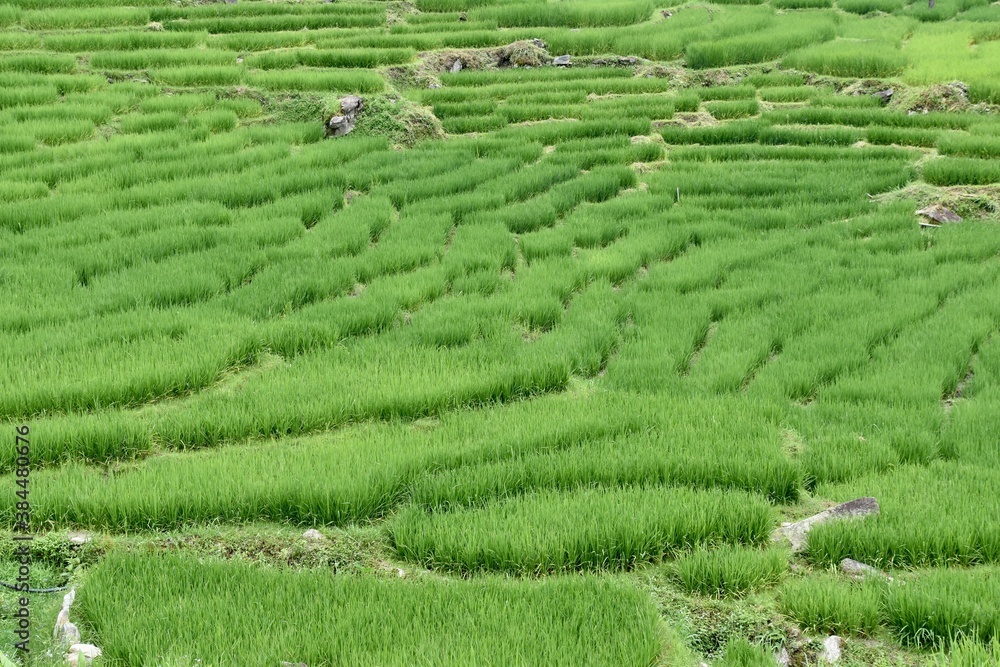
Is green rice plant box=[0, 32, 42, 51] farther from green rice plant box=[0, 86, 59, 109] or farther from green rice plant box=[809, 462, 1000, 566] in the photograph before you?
green rice plant box=[809, 462, 1000, 566]

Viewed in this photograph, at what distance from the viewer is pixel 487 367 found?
5211 millimetres

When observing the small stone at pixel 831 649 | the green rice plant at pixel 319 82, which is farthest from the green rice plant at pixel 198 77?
the small stone at pixel 831 649

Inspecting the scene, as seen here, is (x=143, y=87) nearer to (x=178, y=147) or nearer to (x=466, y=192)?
(x=178, y=147)

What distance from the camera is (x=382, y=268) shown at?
21.6 ft

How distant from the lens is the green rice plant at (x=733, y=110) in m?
10.5

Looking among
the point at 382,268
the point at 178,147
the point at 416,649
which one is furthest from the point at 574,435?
the point at 178,147

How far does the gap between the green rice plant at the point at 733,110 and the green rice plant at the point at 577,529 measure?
7.65 meters

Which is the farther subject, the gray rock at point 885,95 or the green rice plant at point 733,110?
the gray rock at point 885,95

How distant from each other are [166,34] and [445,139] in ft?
15.9

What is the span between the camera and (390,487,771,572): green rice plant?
140 inches

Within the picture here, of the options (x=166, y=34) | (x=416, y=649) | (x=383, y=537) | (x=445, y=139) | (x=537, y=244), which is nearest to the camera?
(x=416, y=649)

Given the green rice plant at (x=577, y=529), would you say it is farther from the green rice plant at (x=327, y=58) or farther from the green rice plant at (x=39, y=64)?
the green rice plant at (x=39, y=64)

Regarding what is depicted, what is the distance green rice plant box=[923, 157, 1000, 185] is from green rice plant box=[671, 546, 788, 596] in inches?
240

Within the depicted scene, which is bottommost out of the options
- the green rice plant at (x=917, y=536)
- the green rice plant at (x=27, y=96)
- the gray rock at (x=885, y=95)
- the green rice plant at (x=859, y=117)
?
the green rice plant at (x=917, y=536)
